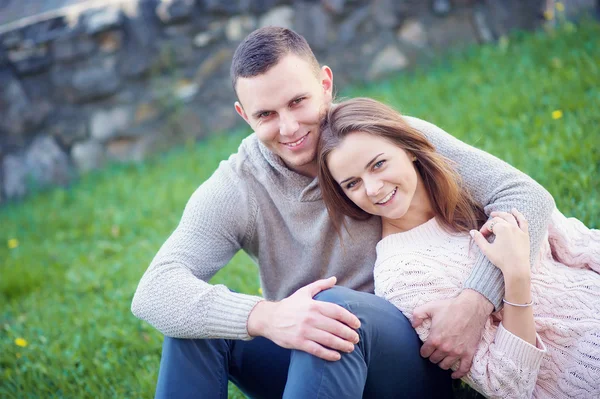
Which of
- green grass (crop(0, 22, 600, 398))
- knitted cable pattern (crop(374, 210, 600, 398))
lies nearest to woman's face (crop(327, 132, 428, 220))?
knitted cable pattern (crop(374, 210, 600, 398))

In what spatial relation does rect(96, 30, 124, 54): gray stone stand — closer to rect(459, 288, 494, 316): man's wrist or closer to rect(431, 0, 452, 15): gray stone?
rect(431, 0, 452, 15): gray stone

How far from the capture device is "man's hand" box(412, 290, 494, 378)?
72.0 inches

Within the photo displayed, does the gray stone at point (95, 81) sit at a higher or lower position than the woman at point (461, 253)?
lower

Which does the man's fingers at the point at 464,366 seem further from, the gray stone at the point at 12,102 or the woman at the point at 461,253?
the gray stone at the point at 12,102

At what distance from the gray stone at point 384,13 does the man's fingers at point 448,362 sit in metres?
4.21

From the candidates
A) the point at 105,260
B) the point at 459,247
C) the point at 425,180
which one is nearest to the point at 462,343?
the point at 459,247

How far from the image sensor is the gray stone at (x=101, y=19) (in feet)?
17.6

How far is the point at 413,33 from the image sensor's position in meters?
5.55

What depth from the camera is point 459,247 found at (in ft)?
6.67

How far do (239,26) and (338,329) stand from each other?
170 inches

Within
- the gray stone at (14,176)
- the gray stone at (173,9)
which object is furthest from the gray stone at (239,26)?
the gray stone at (14,176)

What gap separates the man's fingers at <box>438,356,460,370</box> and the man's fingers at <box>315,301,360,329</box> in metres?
0.31

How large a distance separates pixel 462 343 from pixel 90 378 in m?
1.82

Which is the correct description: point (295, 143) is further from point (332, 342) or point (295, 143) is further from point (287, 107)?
point (332, 342)
